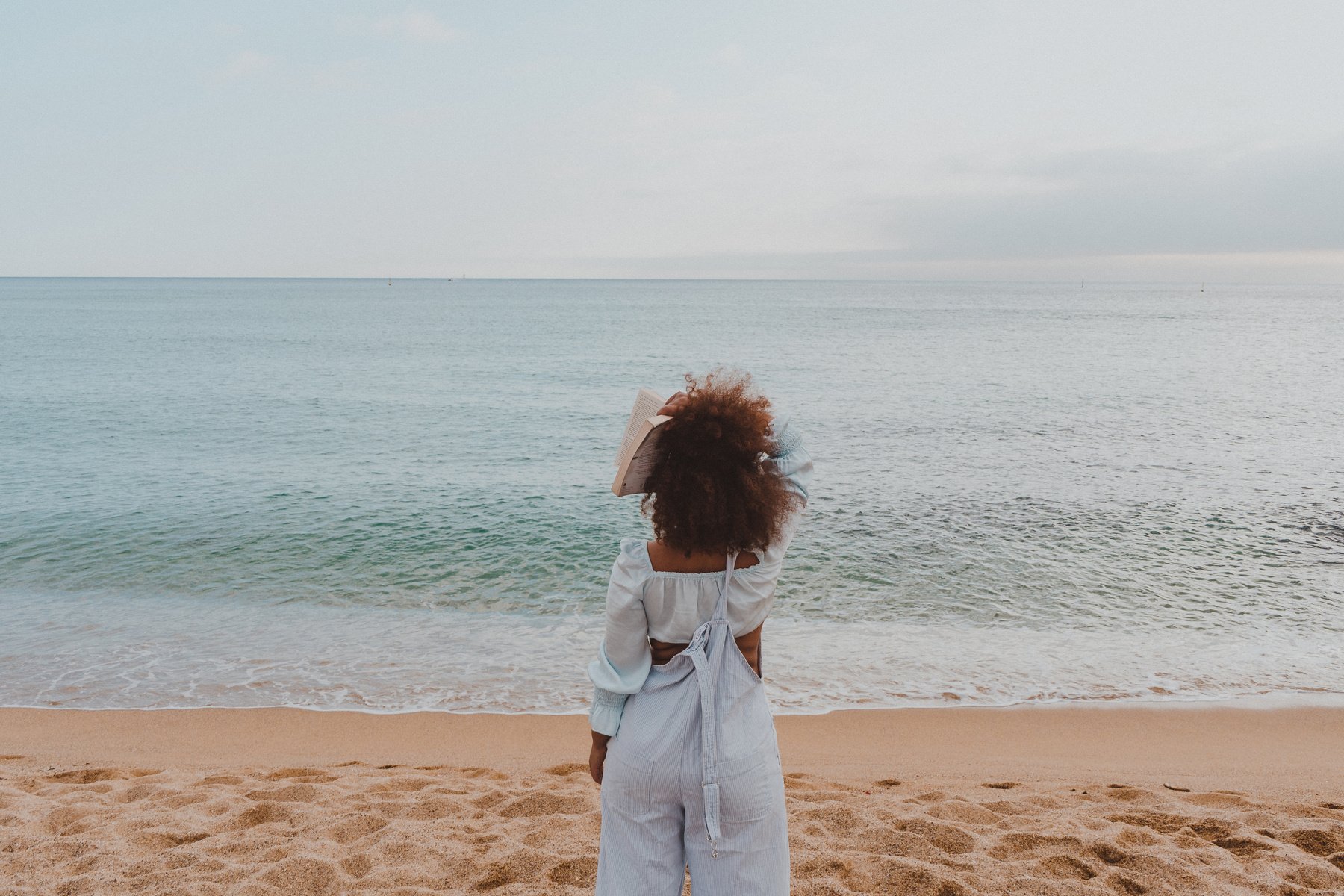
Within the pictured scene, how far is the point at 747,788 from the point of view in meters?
2.13

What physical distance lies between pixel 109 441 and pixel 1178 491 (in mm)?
21839

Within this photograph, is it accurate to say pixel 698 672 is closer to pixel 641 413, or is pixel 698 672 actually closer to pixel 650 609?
pixel 650 609

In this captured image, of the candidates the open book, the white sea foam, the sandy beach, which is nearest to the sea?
the white sea foam

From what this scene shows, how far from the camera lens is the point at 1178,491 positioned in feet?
45.7

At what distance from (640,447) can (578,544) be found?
937 centimetres

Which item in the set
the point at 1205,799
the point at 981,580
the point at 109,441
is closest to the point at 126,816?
the point at 1205,799

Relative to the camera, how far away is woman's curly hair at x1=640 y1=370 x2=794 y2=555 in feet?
6.85

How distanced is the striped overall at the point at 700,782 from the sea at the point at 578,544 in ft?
15.0

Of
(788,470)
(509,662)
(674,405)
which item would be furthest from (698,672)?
A: (509,662)

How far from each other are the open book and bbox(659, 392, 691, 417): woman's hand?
0.02 metres

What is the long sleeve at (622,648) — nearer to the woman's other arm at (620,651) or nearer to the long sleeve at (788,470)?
the woman's other arm at (620,651)

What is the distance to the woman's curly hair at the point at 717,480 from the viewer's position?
2.09 m

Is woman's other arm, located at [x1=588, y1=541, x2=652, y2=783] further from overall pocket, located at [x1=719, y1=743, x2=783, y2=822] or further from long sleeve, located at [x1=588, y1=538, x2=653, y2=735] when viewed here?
overall pocket, located at [x1=719, y1=743, x2=783, y2=822]

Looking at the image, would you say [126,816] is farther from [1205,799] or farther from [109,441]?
[109,441]
